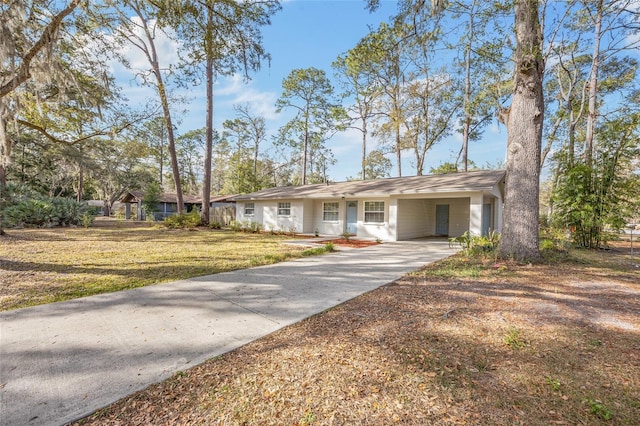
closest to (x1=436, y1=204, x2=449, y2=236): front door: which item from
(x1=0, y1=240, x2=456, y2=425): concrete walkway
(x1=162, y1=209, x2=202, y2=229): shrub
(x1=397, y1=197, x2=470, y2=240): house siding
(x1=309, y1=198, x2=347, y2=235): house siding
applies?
(x1=397, y1=197, x2=470, y2=240): house siding

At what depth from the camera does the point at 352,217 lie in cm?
1506

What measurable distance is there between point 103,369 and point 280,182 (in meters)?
40.5

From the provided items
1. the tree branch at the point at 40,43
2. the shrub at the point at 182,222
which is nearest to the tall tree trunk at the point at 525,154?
the tree branch at the point at 40,43

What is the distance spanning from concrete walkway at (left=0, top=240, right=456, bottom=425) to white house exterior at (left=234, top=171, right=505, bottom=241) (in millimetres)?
7328

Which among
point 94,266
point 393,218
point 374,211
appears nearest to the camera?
point 94,266

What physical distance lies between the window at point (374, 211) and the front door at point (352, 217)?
2.43ft

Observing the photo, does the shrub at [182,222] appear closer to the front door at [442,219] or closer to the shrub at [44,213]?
the shrub at [44,213]

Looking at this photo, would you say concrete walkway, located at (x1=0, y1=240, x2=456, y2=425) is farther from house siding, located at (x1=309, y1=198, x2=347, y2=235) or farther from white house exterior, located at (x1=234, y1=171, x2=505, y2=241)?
house siding, located at (x1=309, y1=198, x2=347, y2=235)

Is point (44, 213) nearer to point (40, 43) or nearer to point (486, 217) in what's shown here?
point (40, 43)

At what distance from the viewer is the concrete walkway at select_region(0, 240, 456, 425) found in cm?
205

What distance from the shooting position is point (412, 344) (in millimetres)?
2795

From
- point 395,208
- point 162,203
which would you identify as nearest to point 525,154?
point 395,208

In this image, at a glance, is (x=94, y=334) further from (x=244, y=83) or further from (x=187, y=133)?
(x=187, y=133)

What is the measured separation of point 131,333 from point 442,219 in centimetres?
1564
